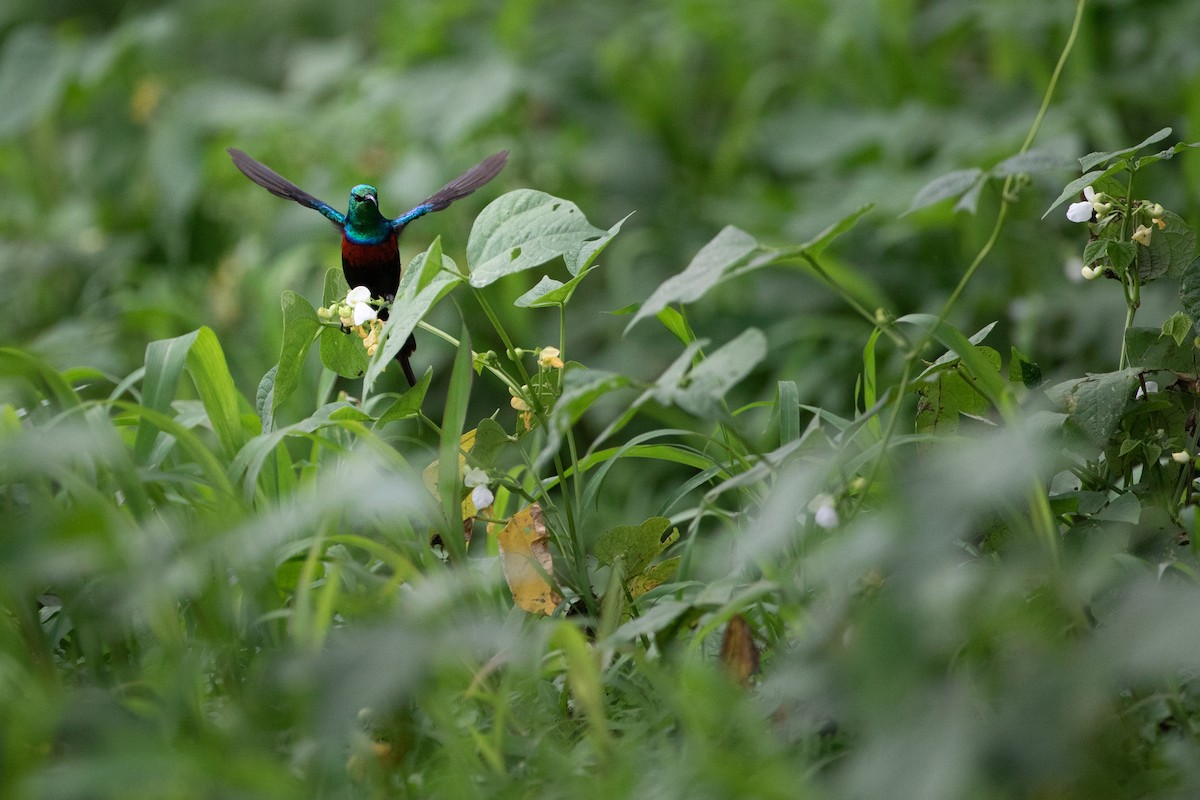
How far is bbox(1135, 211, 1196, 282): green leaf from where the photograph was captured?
2.34 ft

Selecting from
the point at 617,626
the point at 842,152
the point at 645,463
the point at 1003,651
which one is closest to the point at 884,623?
the point at 1003,651

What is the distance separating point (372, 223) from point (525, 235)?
0.41 ft

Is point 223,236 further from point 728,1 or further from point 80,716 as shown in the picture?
point 80,716

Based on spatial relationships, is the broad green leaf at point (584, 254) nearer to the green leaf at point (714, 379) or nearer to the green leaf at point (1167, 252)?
the green leaf at point (714, 379)

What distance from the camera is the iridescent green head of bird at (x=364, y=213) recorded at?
764 millimetres

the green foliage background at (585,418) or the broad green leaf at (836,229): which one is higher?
the broad green leaf at (836,229)

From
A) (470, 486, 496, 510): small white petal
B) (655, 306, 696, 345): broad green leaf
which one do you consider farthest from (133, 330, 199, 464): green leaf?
(655, 306, 696, 345): broad green leaf

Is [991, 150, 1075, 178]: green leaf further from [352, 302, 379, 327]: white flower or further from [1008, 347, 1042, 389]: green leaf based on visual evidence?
[352, 302, 379, 327]: white flower

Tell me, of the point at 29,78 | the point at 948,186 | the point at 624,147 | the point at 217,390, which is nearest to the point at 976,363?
the point at 948,186

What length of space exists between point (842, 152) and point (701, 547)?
1.77 m

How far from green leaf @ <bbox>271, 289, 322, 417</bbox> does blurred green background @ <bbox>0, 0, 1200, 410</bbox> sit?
1.28 meters

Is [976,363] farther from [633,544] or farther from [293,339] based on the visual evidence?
[293,339]

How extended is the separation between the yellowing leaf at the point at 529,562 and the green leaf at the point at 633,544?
39 mm

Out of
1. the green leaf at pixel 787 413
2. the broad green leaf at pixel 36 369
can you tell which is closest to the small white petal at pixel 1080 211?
the green leaf at pixel 787 413
